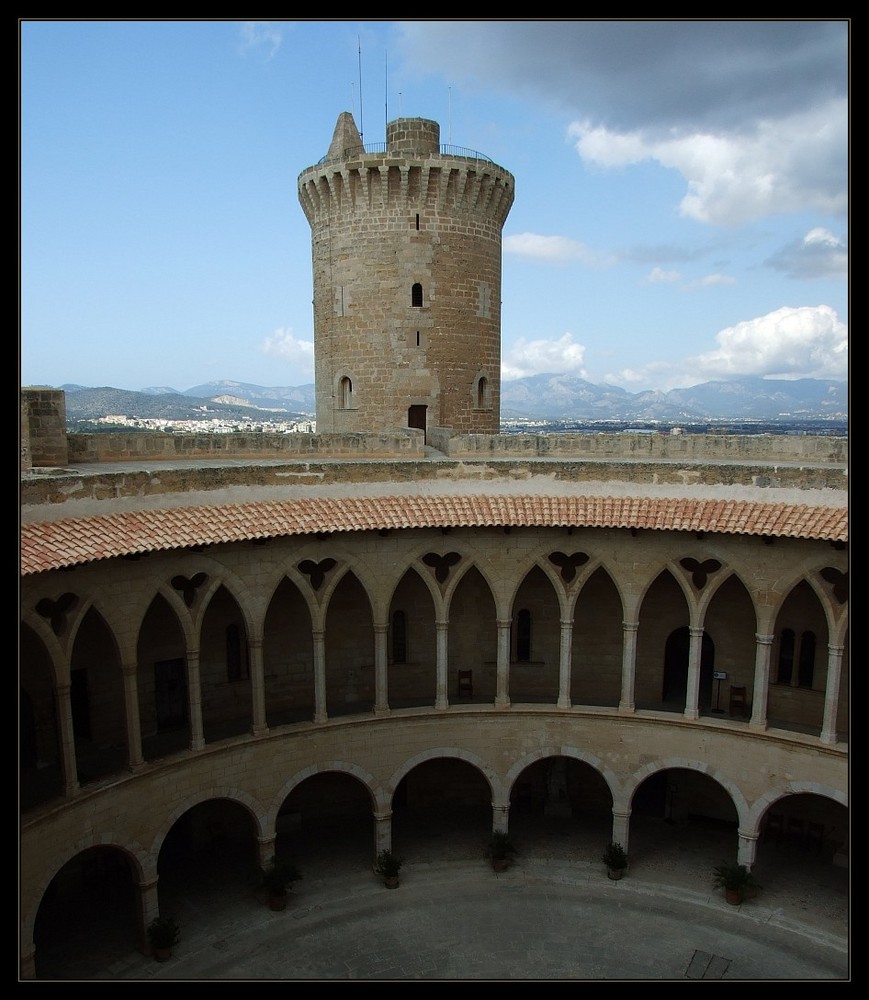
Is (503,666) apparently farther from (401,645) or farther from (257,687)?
(257,687)

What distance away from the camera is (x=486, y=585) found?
71.7 feet

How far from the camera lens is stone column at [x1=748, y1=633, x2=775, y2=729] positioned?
727 inches

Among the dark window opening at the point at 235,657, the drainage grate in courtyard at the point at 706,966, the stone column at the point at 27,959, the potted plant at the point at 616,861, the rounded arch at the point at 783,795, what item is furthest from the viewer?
the dark window opening at the point at 235,657

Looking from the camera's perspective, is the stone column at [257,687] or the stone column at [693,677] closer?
the stone column at [257,687]

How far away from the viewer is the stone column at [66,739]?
14.9 meters

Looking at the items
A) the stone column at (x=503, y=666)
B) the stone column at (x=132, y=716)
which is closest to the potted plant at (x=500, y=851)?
the stone column at (x=503, y=666)

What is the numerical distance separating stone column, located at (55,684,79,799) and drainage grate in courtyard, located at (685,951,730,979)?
12.9m

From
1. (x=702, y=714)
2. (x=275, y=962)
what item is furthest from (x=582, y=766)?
(x=275, y=962)

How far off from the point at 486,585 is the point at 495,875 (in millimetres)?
7211

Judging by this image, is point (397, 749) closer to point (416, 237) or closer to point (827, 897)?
point (827, 897)

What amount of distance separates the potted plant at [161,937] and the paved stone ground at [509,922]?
0.22m

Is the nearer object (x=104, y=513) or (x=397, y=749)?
(x=104, y=513)

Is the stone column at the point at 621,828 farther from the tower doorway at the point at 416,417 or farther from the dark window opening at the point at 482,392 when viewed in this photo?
the dark window opening at the point at 482,392

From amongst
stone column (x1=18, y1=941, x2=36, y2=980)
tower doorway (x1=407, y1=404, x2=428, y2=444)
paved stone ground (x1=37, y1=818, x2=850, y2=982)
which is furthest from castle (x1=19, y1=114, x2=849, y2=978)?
tower doorway (x1=407, y1=404, x2=428, y2=444)
